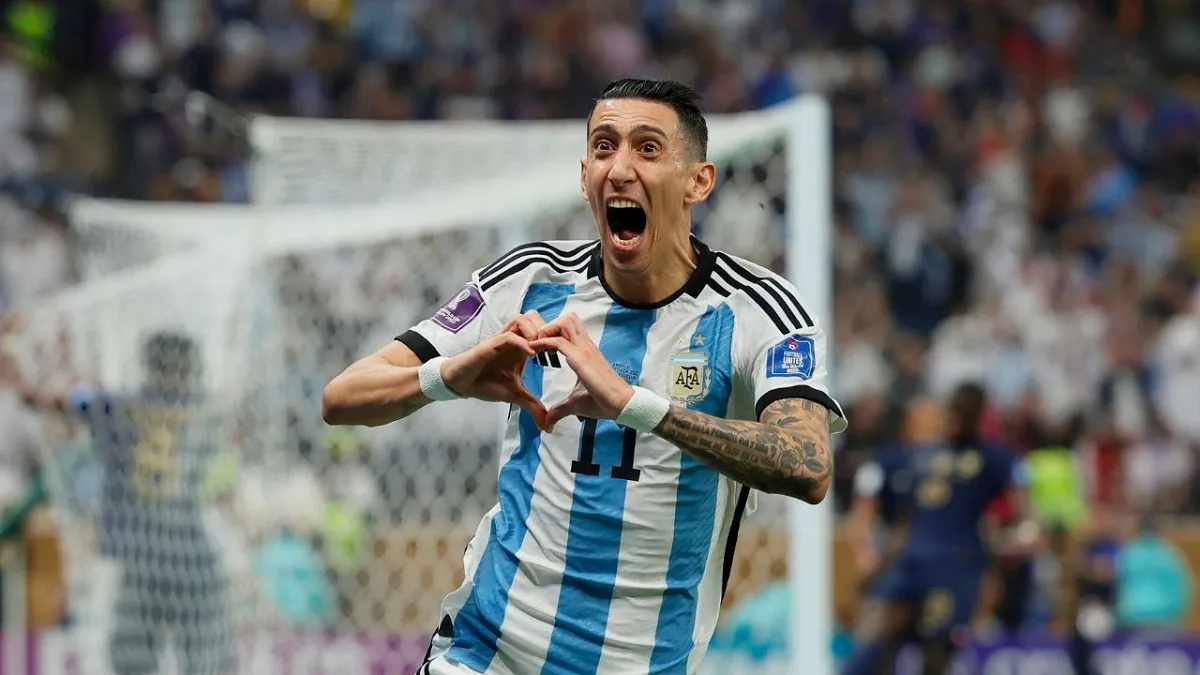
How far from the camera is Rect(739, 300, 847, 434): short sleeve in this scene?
4074mm

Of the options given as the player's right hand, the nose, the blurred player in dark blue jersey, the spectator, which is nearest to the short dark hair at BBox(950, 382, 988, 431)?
the blurred player in dark blue jersey

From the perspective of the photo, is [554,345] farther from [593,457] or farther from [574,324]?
[593,457]

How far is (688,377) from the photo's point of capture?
425 cm

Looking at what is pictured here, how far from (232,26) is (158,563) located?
9.43 meters

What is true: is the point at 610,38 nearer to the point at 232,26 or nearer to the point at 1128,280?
the point at 232,26

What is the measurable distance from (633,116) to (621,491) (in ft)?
2.81

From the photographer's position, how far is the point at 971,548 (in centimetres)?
1089

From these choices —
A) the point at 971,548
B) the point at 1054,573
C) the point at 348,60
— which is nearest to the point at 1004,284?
the point at 1054,573

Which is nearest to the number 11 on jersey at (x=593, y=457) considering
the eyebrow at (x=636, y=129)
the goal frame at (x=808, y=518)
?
the eyebrow at (x=636, y=129)

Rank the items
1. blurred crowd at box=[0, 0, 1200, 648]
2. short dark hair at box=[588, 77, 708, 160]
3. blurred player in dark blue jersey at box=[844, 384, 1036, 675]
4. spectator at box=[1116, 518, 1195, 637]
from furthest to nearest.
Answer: blurred crowd at box=[0, 0, 1200, 648] < spectator at box=[1116, 518, 1195, 637] < blurred player in dark blue jersey at box=[844, 384, 1036, 675] < short dark hair at box=[588, 77, 708, 160]

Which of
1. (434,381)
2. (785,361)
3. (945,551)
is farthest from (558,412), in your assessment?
(945,551)

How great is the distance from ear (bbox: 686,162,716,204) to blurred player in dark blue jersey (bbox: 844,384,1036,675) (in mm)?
6636

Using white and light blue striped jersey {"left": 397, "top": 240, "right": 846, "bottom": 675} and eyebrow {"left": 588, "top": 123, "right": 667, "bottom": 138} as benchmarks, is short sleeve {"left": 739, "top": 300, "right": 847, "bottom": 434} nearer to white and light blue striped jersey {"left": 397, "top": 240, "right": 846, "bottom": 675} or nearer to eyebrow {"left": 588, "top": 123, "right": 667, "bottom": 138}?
white and light blue striped jersey {"left": 397, "top": 240, "right": 846, "bottom": 675}

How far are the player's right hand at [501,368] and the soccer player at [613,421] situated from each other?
0.19 feet
